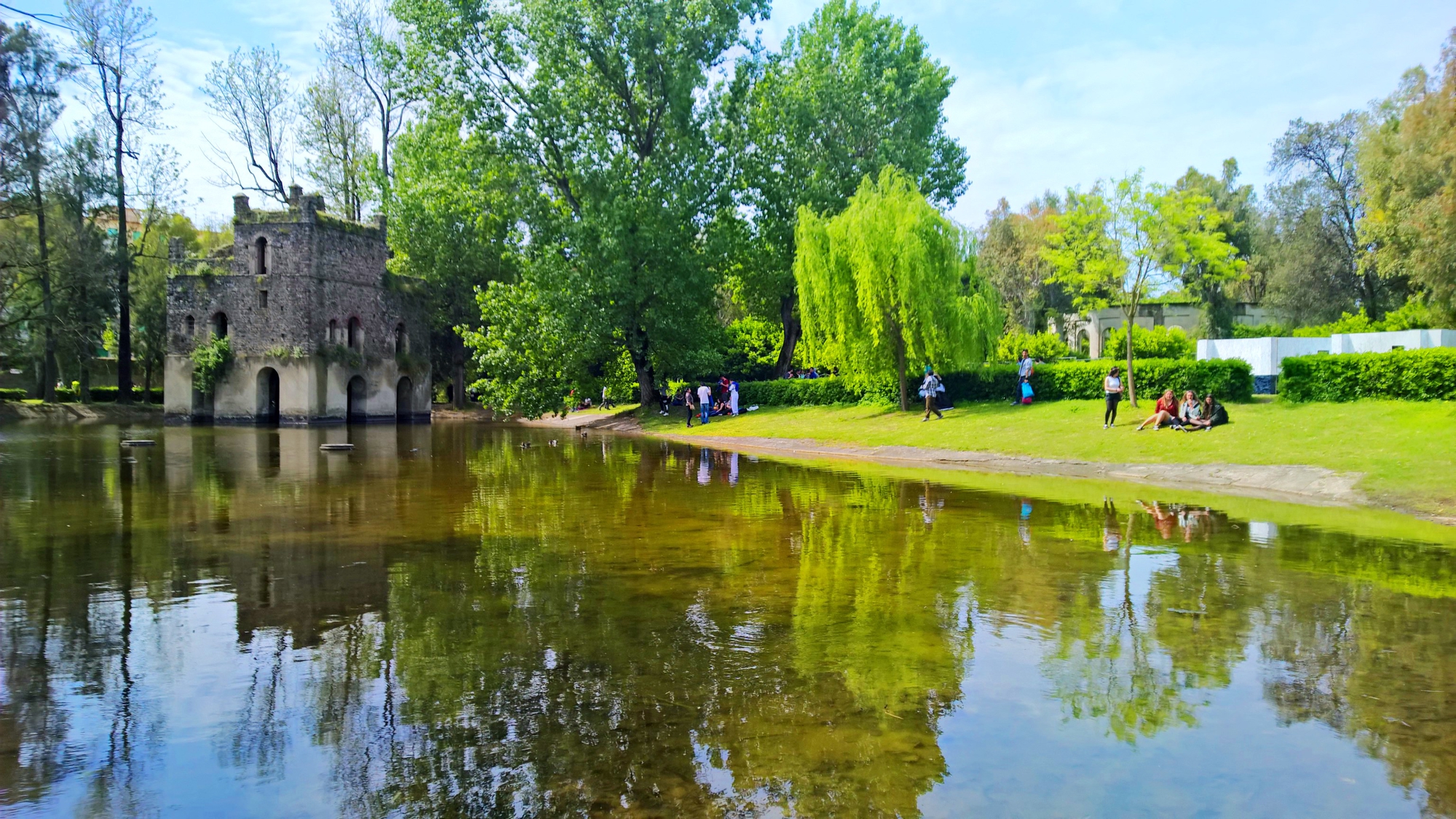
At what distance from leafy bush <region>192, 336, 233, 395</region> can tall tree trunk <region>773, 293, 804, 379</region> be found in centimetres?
2749

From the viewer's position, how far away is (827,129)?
4150 cm

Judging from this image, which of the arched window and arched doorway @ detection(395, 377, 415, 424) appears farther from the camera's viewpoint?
arched doorway @ detection(395, 377, 415, 424)

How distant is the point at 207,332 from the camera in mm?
46906

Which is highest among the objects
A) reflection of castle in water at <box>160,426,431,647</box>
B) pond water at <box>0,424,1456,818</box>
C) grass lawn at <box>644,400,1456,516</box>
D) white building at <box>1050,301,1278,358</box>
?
white building at <box>1050,301,1278,358</box>

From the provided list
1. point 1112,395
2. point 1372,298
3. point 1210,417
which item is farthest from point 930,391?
point 1372,298

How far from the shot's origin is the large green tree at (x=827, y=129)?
1581 inches

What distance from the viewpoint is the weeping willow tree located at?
30516mm

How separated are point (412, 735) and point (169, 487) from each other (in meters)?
13.9

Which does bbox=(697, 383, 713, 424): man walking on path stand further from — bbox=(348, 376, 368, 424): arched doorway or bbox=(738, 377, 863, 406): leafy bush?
bbox=(348, 376, 368, 424): arched doorway

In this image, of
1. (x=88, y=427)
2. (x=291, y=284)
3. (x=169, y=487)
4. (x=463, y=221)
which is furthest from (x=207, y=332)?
(x=169, y=487)

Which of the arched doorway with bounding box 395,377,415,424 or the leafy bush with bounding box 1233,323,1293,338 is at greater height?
the leafy bush with bounding box 1233,323,1293,338

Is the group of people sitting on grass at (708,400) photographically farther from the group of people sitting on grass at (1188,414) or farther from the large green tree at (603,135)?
the group of people sitting on grass at (1188,414)

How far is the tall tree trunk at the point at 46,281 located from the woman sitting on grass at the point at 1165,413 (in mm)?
48712

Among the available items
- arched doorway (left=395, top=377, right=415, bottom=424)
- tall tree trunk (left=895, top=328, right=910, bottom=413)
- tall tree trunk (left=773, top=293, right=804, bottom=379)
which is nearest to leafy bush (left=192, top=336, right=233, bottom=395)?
arched doorway (left=395, top=377, right=415, bottom=424)
